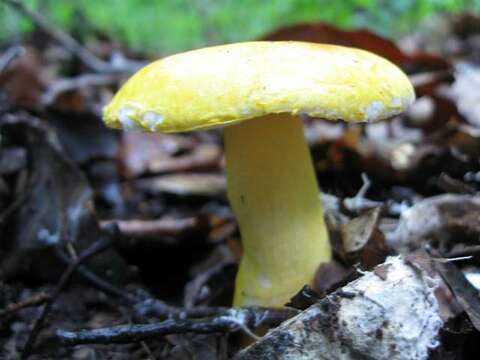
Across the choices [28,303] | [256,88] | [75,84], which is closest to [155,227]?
[28,303]

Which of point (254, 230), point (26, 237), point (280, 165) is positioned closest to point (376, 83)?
point (280, 165)

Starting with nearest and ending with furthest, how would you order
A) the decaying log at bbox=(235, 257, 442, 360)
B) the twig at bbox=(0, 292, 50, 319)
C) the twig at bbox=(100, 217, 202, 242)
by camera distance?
the decaying log at bbox=(235, 257, 442, 360), the twig at bbox=(0, 292, 50, 319), the twig at bbox=(100, 217, 202, 242)

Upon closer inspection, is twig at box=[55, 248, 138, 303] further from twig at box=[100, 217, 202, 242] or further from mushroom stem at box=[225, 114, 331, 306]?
mushroom stem at box=[225, 114, 331, 306]

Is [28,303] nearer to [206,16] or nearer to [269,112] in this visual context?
[269,112]

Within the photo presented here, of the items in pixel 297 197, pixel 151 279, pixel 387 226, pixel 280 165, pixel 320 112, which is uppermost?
pixel 320 112

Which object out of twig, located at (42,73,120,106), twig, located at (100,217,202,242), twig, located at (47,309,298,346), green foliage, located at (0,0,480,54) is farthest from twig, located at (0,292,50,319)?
green foliage, located at (0,0,480,54)

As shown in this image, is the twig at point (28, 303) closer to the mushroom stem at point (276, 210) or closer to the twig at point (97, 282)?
the twig at point (97, 282)

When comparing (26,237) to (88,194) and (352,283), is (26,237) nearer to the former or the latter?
(88,194)

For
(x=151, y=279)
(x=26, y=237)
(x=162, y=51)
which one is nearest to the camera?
(x=26, y=237)
